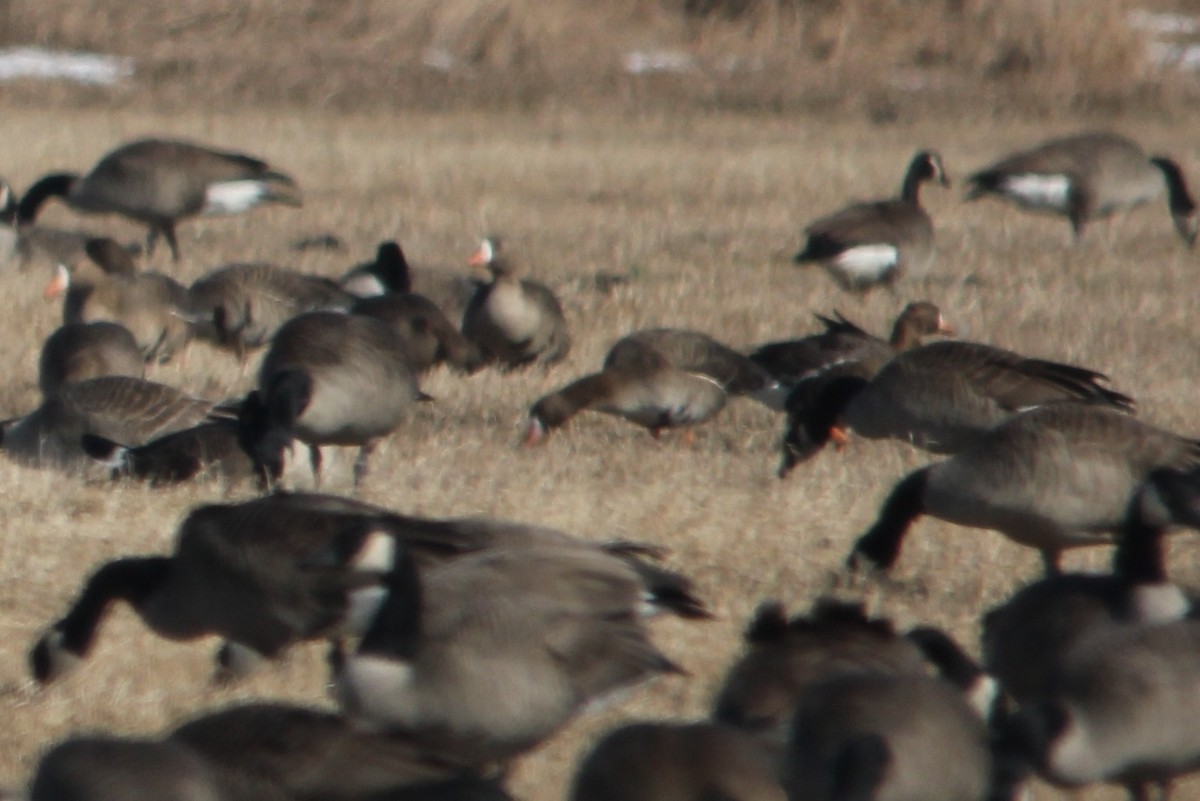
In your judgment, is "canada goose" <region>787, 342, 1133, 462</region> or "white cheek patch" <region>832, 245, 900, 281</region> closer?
"canada goose" <region>787, 342, 1133, 462</region>

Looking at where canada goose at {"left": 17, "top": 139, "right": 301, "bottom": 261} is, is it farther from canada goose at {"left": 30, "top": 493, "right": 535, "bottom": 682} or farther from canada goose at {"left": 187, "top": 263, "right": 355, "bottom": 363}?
canada goose at {"left": 30, "top": 493, "right": 535, "bottom": 682}

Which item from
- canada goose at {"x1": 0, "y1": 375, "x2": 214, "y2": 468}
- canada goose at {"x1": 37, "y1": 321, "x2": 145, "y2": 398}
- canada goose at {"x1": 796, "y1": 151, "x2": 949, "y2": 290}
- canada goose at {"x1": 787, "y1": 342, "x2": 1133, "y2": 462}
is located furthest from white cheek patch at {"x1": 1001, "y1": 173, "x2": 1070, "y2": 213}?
canada goose at {"x1": 0, "y1": 375, "x2": 214, "y2": 468}

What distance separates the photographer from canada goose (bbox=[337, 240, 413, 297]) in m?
10.3

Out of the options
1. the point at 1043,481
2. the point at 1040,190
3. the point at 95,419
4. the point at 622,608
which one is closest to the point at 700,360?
the point at 95,419

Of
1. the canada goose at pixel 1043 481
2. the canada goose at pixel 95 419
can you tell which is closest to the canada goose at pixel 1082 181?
the canada goose at pixel 95 419

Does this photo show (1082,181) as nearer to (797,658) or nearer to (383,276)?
(383,276)

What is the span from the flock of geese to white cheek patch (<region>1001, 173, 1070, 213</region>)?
19.2 feet

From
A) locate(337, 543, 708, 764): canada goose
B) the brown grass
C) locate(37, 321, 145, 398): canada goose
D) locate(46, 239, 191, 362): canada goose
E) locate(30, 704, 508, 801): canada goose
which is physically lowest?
the brown grass

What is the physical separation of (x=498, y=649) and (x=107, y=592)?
1193 millimetres

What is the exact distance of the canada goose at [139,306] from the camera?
32.0 ft

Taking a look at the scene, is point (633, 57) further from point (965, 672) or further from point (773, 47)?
point (965, 672)

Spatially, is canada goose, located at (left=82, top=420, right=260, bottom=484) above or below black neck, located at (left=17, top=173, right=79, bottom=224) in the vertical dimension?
above

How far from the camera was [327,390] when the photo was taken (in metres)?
7.05

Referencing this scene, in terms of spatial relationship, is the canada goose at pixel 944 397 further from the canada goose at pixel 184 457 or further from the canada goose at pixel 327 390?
the canada goose at pixel 184 457
